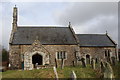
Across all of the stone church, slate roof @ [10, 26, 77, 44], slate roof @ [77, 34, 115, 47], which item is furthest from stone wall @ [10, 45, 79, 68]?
slate roof @ [77, 34, 115, 47]

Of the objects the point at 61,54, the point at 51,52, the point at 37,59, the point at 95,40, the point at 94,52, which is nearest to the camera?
the point at 51,52

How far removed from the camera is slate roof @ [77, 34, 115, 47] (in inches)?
1773

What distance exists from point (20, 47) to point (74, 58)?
1098 centimetres

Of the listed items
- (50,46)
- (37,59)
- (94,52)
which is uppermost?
(50,46)

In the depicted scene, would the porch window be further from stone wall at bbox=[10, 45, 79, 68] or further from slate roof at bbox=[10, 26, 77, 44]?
slate roof at bbox=[10, 26, 77, 44]

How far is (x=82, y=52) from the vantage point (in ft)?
144

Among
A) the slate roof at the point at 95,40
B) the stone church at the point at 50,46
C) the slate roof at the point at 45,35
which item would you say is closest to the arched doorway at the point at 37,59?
the stone church at the point at 50,46

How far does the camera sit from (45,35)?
4438cm

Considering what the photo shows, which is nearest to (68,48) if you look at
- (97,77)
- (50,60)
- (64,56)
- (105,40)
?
(64,56)

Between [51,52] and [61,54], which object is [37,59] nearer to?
[51,52]

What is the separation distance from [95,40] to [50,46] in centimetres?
1132

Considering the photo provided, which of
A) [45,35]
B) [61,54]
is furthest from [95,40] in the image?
[45,35]

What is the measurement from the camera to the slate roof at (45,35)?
1665 inches

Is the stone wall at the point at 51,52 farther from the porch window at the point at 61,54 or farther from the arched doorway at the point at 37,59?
the arched doorway at the point at 37,59
